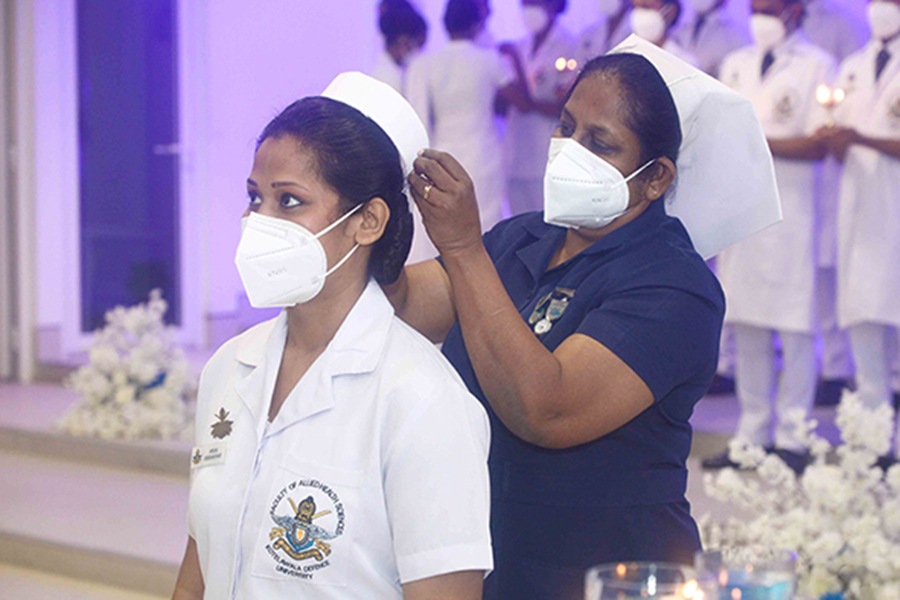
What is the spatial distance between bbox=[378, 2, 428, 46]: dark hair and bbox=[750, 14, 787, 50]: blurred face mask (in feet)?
5.64

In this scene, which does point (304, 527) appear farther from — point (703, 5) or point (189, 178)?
point (189, 178)

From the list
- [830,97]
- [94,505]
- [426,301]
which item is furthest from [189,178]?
[426,301]

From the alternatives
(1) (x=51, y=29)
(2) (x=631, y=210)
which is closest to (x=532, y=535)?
(2) (x=631, y=210)

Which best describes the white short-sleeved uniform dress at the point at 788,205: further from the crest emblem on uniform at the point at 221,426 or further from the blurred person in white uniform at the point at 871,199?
the crest emblem on uniform at the point at 221,426

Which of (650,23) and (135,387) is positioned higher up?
(650,23)

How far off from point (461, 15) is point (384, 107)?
3.59 metres

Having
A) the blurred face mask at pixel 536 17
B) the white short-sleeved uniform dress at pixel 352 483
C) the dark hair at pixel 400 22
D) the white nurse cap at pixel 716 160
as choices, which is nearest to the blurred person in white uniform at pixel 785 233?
the blurred face mask at pixel 536 17

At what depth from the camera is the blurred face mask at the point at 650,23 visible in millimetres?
4340

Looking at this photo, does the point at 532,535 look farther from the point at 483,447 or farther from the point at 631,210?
the point at 631,210

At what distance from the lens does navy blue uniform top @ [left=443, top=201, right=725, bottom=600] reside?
1.37 metres

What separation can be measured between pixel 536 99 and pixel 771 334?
5.36 ft

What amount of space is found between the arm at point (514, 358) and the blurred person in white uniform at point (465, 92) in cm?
351

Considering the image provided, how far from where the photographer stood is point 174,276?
6688mm

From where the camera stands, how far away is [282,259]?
1.32 m
